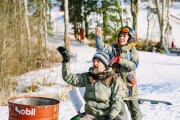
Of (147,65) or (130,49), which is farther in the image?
(147,65)

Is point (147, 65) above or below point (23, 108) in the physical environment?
below

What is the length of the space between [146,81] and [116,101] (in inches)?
517

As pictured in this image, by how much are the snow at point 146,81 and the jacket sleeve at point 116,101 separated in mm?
3788

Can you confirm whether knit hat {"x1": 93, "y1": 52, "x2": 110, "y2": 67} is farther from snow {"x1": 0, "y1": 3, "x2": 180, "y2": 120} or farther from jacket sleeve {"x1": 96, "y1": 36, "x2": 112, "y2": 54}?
snow {"x1": 0, "y1": 3, "x2": 180, "y2": 120}

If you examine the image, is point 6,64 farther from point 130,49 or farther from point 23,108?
point 23,108

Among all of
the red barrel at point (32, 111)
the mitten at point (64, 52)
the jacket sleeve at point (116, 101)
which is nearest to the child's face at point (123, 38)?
the jacket sleeve at point (116, 101)

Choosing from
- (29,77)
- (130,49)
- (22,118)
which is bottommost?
(29,77)

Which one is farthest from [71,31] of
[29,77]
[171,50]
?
[29,77]

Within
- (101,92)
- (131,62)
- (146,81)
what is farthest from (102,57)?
(146,81)

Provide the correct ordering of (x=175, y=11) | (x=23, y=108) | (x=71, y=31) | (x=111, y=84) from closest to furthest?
(x=23, y=108), (x=111, y=84), (x=71, y=31), (x=175, y=11)

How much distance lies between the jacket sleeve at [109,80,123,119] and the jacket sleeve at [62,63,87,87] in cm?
39

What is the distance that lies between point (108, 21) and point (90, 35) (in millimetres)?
2394

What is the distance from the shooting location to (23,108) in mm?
4348

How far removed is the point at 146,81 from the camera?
17.9 metres
